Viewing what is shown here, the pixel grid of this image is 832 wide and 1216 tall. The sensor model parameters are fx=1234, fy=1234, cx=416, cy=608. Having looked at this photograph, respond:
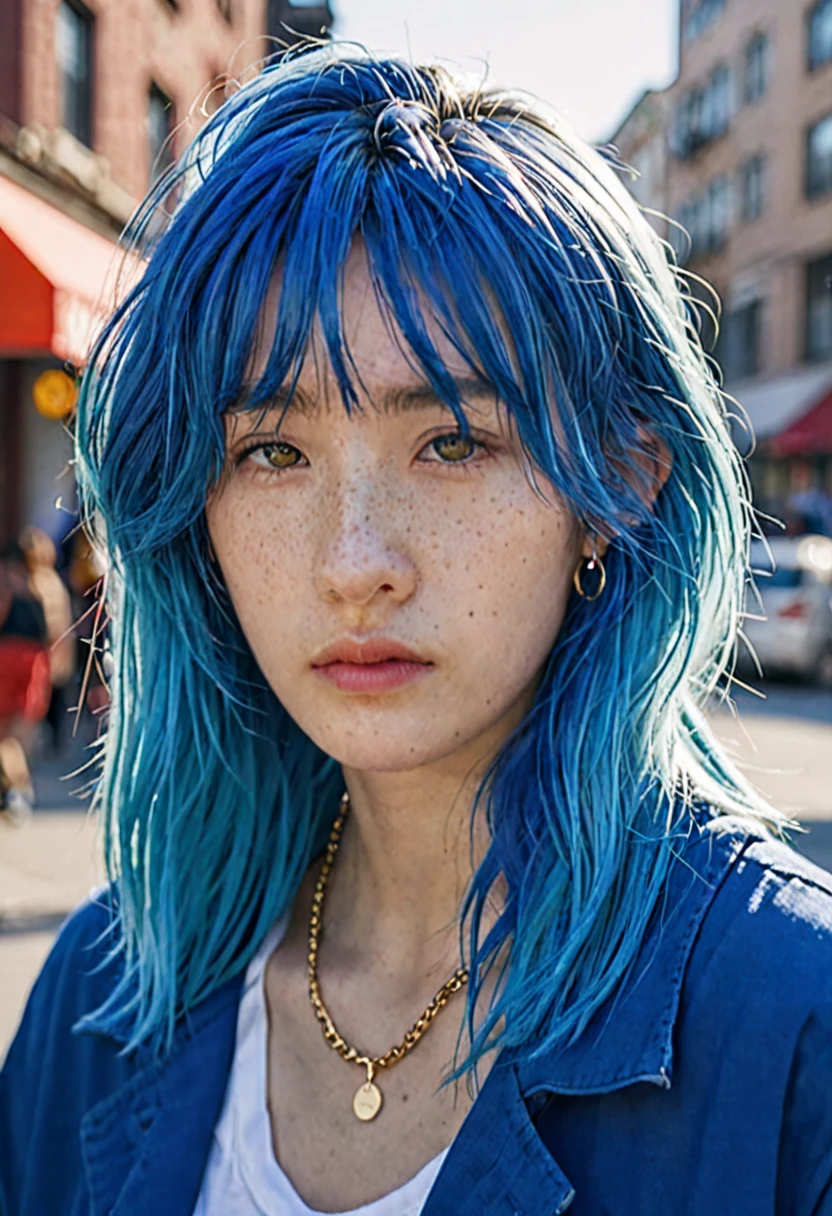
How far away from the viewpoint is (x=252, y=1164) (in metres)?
1.34

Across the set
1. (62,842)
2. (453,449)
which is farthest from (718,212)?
(453,449)

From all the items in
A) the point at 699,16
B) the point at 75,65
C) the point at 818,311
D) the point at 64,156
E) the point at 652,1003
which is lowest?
the point at 652,1003

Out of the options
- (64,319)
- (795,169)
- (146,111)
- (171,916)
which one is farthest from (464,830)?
(795,169)

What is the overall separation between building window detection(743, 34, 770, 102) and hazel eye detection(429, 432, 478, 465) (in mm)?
29189

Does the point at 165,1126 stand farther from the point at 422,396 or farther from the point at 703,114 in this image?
the point at 703,114

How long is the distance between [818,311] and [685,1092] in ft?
87.2

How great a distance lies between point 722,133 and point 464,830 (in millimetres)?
31690

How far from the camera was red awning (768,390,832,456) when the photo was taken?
23375 millimetres

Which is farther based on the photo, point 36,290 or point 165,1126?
point 36,290

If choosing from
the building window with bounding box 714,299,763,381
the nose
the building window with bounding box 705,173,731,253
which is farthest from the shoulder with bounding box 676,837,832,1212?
the building window with bounding box 705,173,731,253

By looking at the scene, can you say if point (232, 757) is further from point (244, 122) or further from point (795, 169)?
point (795, 169)

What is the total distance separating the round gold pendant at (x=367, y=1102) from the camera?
1339mm

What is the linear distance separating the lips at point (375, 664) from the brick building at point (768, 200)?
22905 mm

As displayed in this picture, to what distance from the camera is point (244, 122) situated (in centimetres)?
132
